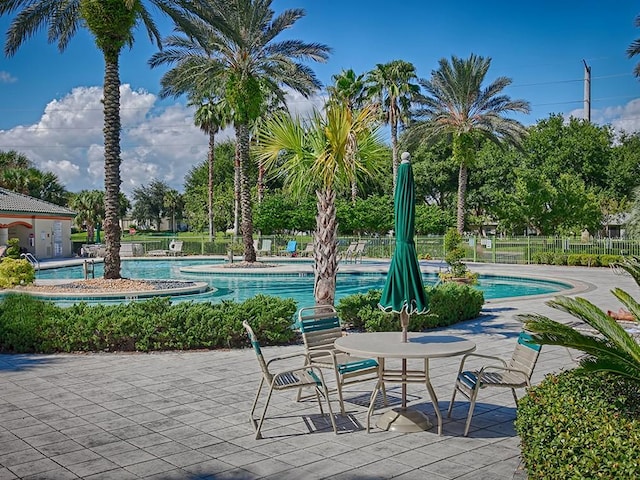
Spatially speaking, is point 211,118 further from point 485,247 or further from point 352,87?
point 485,247

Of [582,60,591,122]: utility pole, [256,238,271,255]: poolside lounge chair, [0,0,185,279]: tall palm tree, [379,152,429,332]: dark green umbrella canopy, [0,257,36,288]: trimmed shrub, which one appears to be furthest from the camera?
[582,60,591,122]: utility pole

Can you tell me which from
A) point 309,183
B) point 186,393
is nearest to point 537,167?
point 309,183

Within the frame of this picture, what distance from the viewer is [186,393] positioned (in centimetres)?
754

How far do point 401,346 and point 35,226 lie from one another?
114ft

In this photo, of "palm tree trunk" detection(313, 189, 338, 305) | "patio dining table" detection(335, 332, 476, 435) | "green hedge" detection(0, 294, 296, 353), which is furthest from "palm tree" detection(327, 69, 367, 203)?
"patio dining table" detection(335, 332, 476, 435)

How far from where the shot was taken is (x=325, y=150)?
32.0 ft

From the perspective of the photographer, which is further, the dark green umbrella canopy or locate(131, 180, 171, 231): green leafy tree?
locate(131, 180, 171, 231): green leafy tree

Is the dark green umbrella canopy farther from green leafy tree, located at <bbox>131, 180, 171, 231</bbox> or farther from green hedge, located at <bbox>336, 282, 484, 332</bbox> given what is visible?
green leafy tree, located at <bbox>131, 180, 171, 231</bbox>

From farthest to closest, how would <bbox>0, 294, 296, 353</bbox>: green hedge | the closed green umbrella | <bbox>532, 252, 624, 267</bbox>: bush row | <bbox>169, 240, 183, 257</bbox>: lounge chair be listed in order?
<bbox>169, 240, 183, 257</bbox>: lounge chair → <bbox>532, 252, 624, 267</bbox>: bush row → <bbox>0, 294, 296, 353</bbox>: green hedge → the closed green umbrella

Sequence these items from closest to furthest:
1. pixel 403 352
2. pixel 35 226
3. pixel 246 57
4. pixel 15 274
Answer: pixel 403 352 → pixel 15 274 → pixel 246 57 → pixel 35 226

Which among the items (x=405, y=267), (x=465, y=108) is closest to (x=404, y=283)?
(x=405, y=267)

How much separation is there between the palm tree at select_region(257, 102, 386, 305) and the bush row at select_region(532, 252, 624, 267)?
74.0 ft

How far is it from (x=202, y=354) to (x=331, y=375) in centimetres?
236

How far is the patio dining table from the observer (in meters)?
5.86
